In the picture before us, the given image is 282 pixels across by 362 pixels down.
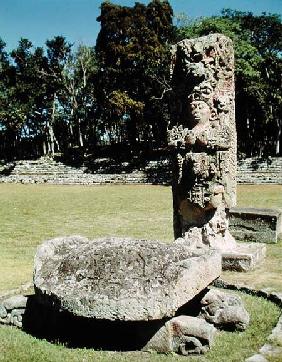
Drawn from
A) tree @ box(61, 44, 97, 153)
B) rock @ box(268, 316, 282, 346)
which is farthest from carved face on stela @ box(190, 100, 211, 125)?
tree @ box(61, 44, 97, 153)

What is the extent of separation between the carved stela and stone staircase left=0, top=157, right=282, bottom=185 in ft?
78.1

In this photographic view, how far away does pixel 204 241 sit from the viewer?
973cm

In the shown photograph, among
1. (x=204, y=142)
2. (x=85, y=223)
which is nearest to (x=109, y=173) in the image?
(x=85, y=223)

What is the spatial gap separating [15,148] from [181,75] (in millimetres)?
58051

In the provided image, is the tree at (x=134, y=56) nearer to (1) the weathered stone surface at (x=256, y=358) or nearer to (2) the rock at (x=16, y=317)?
(2) the rock at (x=16, y=317)

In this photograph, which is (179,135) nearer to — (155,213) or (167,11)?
(155,213)

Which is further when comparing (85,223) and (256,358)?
(85,223)

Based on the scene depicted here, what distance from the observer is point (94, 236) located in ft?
46.1

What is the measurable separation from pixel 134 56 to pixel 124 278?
36710 millimetres

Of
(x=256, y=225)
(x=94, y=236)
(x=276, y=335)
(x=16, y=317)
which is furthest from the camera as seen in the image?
(x=94, y=236)

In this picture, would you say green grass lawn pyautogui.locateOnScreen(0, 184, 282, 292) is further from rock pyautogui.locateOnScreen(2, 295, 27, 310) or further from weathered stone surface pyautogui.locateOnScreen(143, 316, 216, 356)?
weathered stone surface pyautogui.locateOnScreen(143, 316, 216, 356)

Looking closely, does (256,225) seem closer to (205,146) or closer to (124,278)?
(205,146)

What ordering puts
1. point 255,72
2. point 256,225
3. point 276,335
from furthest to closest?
point 255,72 → point 256,225 → point 276,335

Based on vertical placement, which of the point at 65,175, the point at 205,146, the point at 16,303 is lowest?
the point at 65,175
